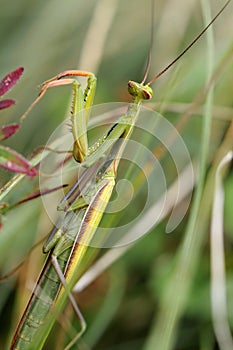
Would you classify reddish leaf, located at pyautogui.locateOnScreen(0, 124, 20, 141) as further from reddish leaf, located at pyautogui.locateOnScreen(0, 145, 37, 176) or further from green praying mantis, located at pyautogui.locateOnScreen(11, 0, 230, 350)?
green praying mantis, located at pyautogui.locateOnScreen(11, 0, 230, 350)

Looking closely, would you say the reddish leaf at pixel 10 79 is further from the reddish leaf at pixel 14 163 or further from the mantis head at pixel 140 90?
the mantis head at pixel 140 90

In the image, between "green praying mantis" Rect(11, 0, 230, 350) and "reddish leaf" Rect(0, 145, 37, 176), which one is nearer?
"reddish leaf" Rect(0, 145, 37, 176)

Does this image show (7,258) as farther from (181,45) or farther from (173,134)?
(181,45)

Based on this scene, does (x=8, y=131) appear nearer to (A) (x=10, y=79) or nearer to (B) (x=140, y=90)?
(A) (x=10, y=79)

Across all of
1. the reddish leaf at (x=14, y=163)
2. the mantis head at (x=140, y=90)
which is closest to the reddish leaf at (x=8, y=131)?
the reddish leaf at (x=14, y=163)

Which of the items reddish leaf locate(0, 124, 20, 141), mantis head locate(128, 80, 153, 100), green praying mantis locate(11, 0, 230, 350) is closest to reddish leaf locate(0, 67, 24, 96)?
reddish leaf locate(0, 124, 20, 141)

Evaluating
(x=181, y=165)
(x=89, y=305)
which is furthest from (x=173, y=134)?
(x=89, y=305)

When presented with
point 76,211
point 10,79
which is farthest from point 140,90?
point 10,79
